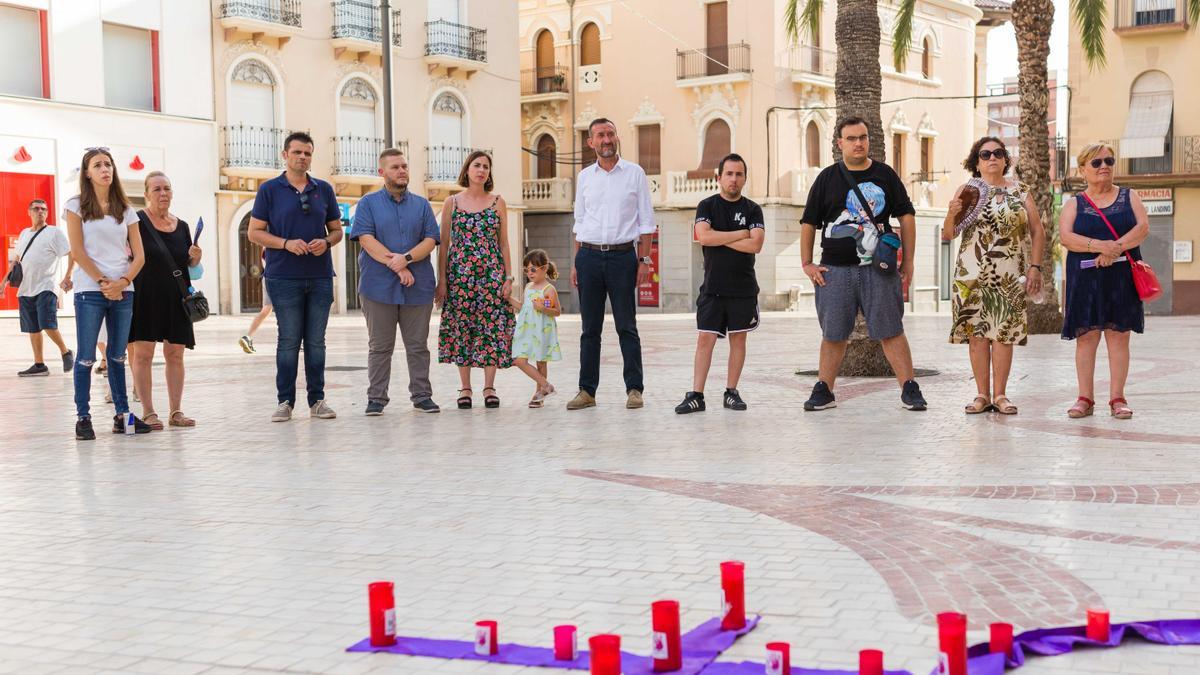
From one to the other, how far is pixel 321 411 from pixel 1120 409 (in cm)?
523

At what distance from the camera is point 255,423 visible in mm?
9266

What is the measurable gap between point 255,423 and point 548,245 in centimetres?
3532

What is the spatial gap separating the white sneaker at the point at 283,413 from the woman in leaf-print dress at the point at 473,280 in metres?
1.17

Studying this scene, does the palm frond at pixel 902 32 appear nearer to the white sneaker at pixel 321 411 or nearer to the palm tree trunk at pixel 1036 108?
the palm tree trunk at pixel 1036 108

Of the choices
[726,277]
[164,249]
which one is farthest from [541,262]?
[164,249]

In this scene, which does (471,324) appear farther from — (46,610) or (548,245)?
(548,245)

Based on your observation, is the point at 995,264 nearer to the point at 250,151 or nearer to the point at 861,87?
the point at 861,87

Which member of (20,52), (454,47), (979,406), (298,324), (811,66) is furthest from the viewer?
(811,66)

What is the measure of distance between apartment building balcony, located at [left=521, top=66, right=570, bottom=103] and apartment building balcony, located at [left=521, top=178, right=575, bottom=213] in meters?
2.60

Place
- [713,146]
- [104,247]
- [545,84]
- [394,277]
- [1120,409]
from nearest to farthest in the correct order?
[104,247]
[1120,409]
[394,277]
[713,146]
[545,84]

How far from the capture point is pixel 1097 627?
3578 millimetres

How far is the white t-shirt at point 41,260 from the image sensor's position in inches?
541

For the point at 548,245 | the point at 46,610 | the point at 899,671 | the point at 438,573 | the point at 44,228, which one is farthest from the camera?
the point at 548,245

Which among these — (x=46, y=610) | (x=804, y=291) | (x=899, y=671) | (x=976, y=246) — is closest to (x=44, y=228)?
(x=976, y=246)
